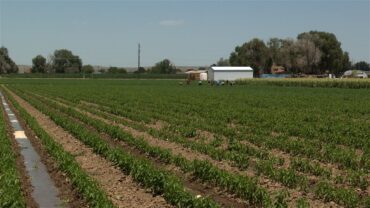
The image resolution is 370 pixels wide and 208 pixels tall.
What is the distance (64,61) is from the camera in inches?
6993

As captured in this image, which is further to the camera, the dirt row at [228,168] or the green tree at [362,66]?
the green tree at [362,66]

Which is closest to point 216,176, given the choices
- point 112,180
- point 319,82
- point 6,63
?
point 112,180

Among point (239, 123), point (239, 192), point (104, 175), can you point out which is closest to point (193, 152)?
point (104, 175)

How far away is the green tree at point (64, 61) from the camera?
176 meters

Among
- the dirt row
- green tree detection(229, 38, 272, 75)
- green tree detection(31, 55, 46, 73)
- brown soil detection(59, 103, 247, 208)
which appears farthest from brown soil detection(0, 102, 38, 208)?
green tree detection(31, 55, 46, 73)

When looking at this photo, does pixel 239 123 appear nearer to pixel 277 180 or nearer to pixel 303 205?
pixel 277 180

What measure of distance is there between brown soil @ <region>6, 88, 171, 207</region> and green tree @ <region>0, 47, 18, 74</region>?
151953 millimetres

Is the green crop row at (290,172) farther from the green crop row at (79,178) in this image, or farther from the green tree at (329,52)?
the green tree at (329,52)

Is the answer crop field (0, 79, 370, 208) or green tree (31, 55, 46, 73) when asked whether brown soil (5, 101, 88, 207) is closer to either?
crop field (0, 79, 370, 208)

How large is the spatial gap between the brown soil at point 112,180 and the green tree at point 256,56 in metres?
118

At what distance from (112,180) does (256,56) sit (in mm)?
124003

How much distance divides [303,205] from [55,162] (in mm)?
6311

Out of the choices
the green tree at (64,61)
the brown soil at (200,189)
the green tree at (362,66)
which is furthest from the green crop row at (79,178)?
the green tree at (362,66)

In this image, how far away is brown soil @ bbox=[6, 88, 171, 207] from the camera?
7867mm
